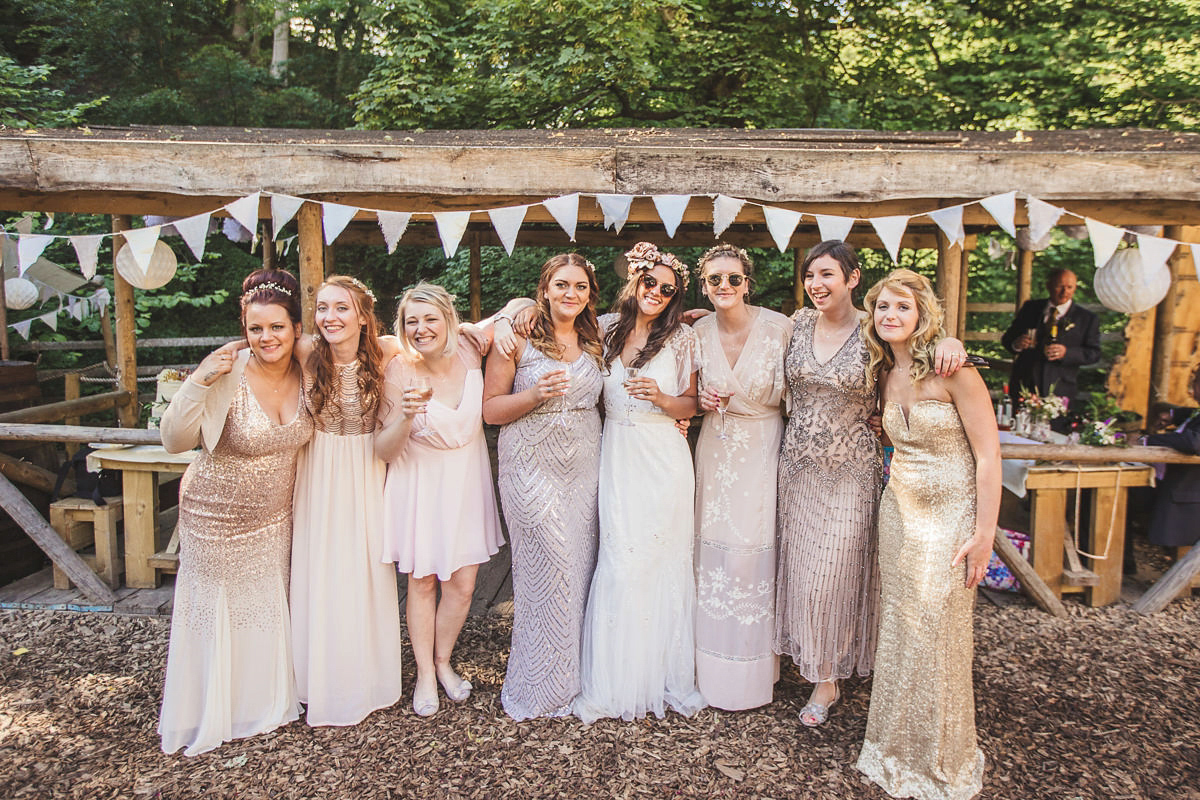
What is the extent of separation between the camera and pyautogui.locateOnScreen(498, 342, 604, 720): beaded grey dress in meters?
3.24

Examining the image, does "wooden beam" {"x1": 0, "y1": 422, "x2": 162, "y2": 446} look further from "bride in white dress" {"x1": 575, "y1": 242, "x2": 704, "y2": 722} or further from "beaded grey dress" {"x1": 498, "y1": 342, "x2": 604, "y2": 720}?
"bride in white dress" {"x1": 575, "y1": 242, "x2": 704, "y2": 722}

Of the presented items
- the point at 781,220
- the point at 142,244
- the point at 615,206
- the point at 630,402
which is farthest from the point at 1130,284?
the point at 142,244

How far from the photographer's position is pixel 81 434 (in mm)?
4633

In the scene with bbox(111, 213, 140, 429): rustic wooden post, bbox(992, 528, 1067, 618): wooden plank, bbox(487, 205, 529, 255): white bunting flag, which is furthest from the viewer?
bbox(111, 213, 140, 429): rustic wooden post

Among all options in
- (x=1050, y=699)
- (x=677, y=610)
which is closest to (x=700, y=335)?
(x=677, y=610)

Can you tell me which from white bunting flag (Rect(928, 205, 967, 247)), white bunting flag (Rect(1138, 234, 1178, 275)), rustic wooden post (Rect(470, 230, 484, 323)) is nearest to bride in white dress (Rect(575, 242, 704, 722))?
white bunting flag (Rect(928, 205, 967, 247))

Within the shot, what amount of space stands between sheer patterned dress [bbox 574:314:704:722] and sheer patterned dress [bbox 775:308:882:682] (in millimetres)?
444

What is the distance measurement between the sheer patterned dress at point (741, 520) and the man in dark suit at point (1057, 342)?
383 centimetres

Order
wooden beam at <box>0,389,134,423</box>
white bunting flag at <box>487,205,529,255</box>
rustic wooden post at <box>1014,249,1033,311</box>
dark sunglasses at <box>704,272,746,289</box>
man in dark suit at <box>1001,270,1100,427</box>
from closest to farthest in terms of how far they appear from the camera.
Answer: dark sunglasses at <box>704,272,746,289</box>
white bunting flag at <box>487,205,529,255</box>
wooden beam at <box>0,389,134,423</box>
man in dark suit at <box>1001,270,1100,427</box>
rustic wooden post at <box>1014,249,1033,311</box>

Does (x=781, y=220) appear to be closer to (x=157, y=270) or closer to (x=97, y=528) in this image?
(x=157, y=270)

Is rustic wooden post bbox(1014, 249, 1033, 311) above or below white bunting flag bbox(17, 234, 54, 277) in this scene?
above

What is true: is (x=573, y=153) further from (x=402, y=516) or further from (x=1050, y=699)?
(x=1050, y=699)

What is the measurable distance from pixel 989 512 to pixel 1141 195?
95.7 inches

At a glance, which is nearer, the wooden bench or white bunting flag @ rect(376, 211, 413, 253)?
white bunting flag @ rect(376, 211, 413, 253)
